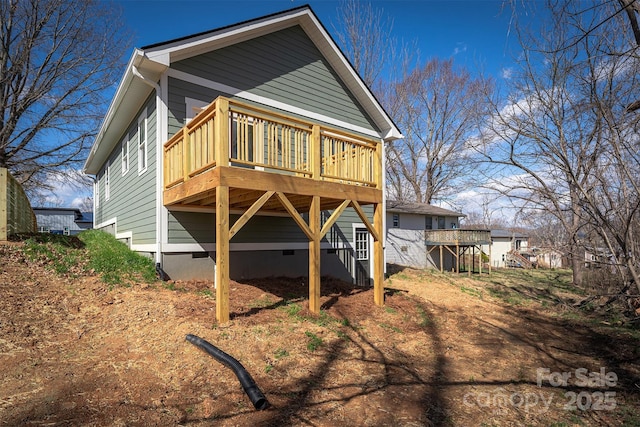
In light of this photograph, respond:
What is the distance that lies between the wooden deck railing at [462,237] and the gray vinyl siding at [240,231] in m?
14.2

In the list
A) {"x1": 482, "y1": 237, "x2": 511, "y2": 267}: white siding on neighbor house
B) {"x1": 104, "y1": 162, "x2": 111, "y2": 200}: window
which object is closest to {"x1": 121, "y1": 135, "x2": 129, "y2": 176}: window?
{"x1": 104, "y1": 162, "x2": 111, "y2": 200}: window

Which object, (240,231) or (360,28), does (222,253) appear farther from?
(360,28)

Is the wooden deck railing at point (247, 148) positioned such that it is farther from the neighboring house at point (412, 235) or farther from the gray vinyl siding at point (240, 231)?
the neighboring house at point (412, 235)

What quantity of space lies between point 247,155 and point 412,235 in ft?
58.2

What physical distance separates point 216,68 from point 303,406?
7.38 m

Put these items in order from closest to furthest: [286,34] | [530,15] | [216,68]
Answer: [530,15] < [216,68] < [286,34]

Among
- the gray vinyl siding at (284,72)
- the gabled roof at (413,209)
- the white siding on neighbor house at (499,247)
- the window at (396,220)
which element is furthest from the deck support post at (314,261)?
the white siding on neighbor house at (499,247)

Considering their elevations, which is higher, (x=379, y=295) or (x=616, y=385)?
(x=379, y=295)

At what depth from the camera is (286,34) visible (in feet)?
31.3

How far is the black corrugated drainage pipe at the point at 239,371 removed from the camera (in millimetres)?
3424

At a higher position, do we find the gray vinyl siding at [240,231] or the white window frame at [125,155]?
the white window frame at [125,155]

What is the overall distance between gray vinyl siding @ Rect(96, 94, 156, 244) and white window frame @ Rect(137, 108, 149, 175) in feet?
0.44

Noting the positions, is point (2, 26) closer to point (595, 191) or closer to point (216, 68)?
point (216, 68)

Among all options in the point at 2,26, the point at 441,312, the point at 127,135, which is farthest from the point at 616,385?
the point at 2,26
